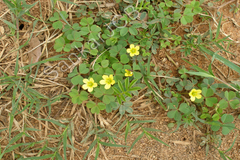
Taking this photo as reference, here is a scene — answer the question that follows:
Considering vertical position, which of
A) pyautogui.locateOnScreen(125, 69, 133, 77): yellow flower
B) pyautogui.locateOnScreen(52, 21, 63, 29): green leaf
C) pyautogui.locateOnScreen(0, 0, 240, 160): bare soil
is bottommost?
pyautogui.locateOnScreen(0, 0, 240, 160): bare soil

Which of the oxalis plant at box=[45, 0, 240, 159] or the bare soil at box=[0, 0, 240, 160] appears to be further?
the bare soil at box=[0, 0, 240, 160]

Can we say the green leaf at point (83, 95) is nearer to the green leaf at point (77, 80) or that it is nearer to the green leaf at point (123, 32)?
the green leaf at point (77, 80)

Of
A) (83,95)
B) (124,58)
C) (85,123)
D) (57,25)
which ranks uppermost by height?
(57,25)

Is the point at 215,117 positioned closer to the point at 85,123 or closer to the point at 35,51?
the point at 85,123

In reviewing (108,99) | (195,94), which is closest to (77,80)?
(108,99)

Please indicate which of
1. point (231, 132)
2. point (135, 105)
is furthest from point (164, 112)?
point (231, 132)

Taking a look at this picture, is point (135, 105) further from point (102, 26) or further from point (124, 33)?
point (102, 26)

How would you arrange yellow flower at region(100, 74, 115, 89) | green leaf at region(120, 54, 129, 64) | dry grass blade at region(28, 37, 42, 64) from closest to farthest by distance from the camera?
yellow flower at region(100, 74, 115, 89), green leaf at region(120, 54, 129, 64), dry grass blade at region(28, 37, 42, 64)

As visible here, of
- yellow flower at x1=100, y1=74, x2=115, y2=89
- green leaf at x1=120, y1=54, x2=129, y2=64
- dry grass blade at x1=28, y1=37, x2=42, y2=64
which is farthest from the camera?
dry grass blade at x1=28, y1=37, x2=42, y2=64

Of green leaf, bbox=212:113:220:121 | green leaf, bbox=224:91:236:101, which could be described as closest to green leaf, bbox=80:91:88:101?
green leaf, bbox=212:113:220:121

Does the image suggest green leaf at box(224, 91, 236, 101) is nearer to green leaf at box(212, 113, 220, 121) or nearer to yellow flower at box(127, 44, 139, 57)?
green leaf at box(212, 113, 220, 121)
